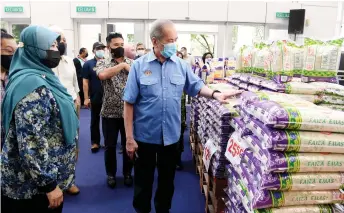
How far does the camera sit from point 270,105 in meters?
1.31

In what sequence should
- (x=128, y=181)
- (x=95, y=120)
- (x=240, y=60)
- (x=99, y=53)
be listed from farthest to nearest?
(x=99, y=53), (x=95, y=120), (x=128, y=181), (x=240, y=60)

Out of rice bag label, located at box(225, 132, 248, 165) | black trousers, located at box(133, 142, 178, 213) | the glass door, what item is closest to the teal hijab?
black trousers, located at box(133, 142, 178, 213)

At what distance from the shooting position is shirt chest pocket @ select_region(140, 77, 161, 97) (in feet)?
6.36

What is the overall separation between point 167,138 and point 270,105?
0.91 m

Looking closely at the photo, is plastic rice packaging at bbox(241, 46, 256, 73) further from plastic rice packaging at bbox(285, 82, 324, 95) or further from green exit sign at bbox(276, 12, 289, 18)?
green exit sign at bbox(276, 12, 289, 18)

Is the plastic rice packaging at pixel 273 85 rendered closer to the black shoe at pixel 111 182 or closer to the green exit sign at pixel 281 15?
the black shoe at pixel 111 182

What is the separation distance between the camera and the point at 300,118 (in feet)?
4.01

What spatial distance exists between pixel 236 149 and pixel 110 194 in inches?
69.8

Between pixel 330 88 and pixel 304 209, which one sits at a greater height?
pixel 330 88

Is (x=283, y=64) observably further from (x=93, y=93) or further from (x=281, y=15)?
(x=281, y=15)

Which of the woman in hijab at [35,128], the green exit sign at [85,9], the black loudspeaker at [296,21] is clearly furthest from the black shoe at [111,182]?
the black loudspeaker at [296,21]

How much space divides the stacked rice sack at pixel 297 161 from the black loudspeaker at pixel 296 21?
8.42 metres

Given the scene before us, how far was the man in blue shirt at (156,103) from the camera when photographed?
76.4 inches

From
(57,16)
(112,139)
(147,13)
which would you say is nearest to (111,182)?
(112,139)
